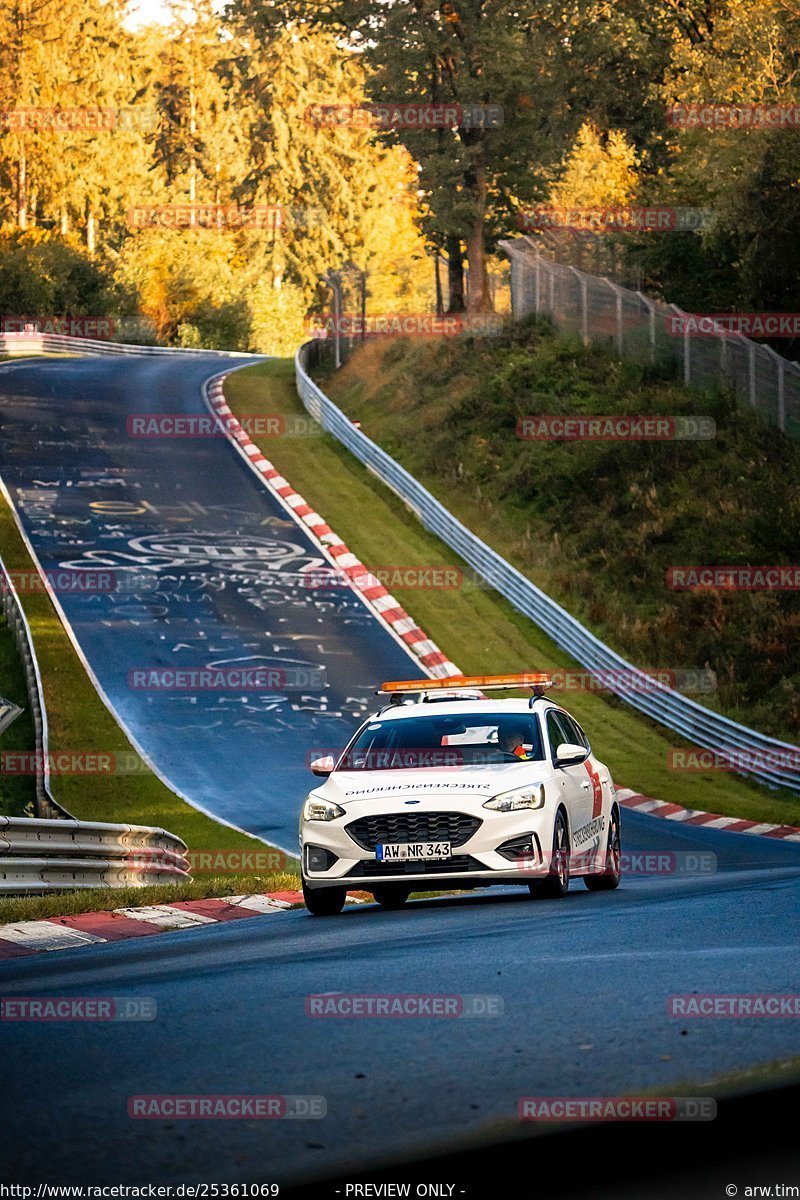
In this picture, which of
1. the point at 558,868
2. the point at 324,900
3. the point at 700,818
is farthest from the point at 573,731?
the point at 700,818

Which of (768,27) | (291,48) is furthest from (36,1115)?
(291,48)

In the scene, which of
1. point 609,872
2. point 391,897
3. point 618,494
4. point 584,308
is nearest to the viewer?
point 391,897

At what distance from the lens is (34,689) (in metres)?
26.4

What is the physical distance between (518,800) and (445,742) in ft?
4.18

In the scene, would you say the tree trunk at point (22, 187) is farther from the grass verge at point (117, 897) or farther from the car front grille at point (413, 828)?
the car front grille at point (413, 828)

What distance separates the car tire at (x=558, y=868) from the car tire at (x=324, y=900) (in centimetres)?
150

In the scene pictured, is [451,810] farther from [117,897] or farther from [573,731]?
[117,897]

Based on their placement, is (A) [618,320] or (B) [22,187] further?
(B) [22,187]

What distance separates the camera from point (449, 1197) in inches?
163

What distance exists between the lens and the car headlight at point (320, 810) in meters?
12.9

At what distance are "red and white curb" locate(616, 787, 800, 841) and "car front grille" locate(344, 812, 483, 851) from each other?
951cm

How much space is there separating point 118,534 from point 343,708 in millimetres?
11936

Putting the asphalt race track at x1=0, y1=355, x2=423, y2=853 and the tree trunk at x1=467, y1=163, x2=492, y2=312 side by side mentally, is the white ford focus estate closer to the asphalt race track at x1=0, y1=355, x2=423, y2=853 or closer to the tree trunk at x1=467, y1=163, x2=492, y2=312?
the asphalt race track at x1=0, y1=355, x2=423, y2=853

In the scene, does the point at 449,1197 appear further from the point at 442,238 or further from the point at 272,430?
the point at 442,238
